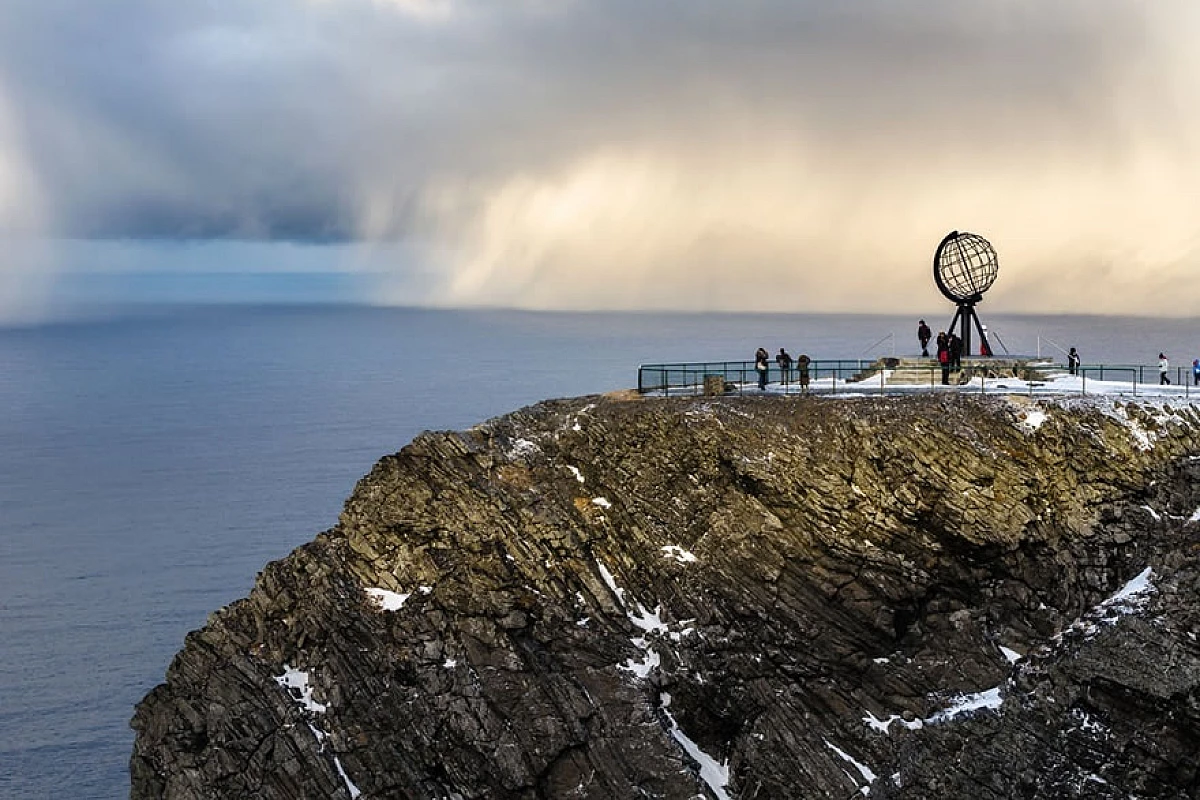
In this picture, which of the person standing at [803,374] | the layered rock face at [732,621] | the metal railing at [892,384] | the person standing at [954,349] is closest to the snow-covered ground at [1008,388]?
the metal railing at [892,384]

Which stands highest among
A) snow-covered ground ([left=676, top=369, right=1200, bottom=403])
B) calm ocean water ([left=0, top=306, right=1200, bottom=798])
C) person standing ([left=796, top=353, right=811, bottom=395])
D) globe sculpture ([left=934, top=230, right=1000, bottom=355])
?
globe sculpture ([left=934, top=230, right=1000, bottom=355])

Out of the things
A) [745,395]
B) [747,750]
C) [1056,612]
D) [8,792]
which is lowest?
[8,792]

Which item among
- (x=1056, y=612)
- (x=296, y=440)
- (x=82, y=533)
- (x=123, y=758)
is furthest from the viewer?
(x=296, y=440)

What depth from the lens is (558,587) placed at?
172 ft

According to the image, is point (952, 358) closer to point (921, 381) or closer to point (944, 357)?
point (944, 357)

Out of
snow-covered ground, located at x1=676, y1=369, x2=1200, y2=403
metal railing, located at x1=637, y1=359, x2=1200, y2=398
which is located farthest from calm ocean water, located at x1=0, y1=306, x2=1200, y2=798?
snow-covered ground, located at x1=676, y1=369, x2=1200, y2=403

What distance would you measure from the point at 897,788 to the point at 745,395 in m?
21.5

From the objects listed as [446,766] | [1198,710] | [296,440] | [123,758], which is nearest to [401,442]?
[296,440]

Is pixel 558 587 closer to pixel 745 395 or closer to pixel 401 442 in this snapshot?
pixel 745 395

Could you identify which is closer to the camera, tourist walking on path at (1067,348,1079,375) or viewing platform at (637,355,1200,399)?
viewing platform at (637,355,1200,399)

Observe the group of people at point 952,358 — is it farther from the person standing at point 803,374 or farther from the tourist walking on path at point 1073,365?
the person standing at point 803,374

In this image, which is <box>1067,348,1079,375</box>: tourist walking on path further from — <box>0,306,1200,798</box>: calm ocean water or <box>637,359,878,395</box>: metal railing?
<box>0,306,1200,798</box>: calm ocean water

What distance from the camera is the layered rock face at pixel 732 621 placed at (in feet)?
150

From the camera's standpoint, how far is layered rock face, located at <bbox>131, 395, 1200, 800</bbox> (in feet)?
150
